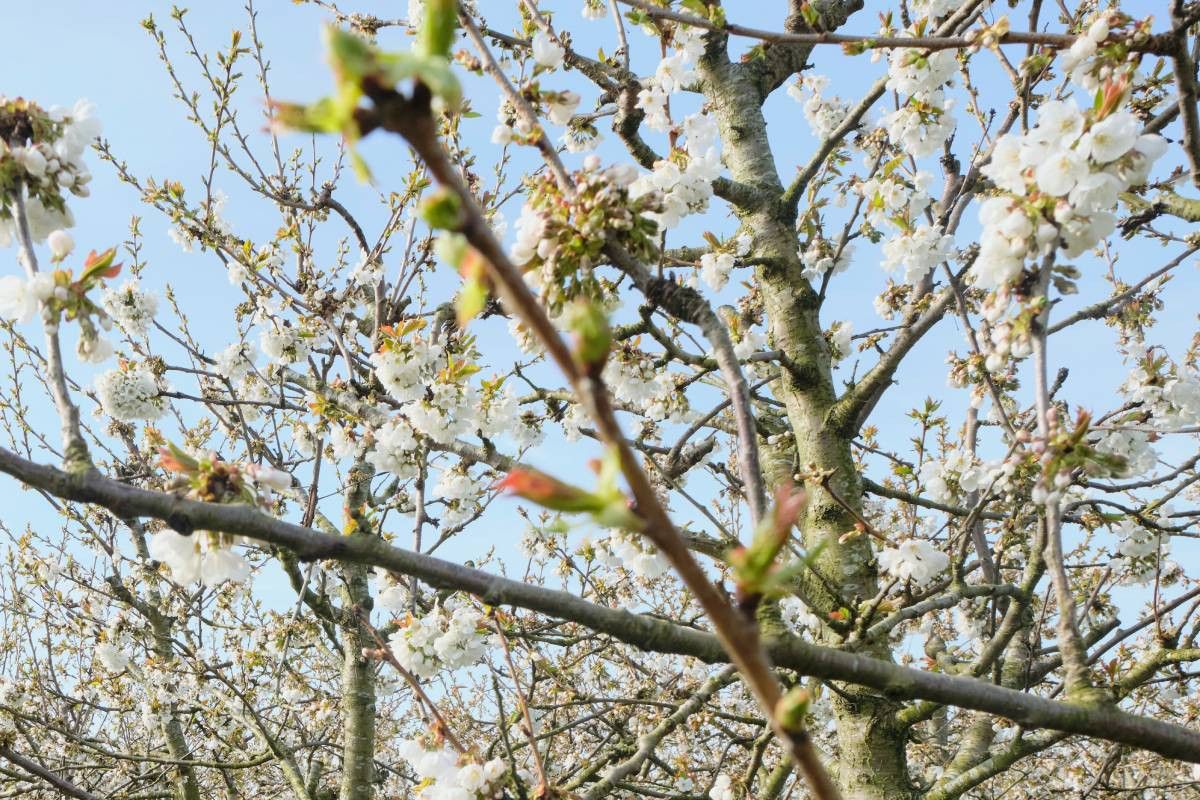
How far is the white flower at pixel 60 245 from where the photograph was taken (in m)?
1.69

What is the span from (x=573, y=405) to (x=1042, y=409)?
2.79m

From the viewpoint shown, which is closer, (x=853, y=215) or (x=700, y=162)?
(x=700, y=162)

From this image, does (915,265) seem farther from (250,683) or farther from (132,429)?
(132,429)

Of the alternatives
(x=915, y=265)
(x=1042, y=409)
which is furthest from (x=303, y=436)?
(x=1042, y=409)

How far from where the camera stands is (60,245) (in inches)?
66.7

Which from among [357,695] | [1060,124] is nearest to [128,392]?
[357,695]

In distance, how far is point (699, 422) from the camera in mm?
3168

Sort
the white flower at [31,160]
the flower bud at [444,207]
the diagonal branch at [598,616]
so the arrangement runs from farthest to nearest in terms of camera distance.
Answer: the white flower at [31,160] → the diagonal branch at [598,616] → the flower bud at [444,207]

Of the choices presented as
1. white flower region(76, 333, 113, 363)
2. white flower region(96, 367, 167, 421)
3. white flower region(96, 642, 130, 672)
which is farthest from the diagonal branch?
white flower region(96, 642, 130, 672)

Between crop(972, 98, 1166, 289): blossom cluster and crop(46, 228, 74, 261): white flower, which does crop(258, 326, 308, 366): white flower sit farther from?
crop(972, 98, 1166, 289): blossom cluster

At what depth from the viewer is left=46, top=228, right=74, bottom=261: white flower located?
1.69 metres

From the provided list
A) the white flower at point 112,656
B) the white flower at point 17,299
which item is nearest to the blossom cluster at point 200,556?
the white flower at point 17,299

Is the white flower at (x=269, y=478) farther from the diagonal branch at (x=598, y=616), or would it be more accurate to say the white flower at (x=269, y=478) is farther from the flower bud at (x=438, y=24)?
the flower bud at (x=438, y=24)

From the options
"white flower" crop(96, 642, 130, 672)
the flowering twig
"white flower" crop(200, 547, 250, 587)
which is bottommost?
"white flower" crop(200, 547, 250, 587)
